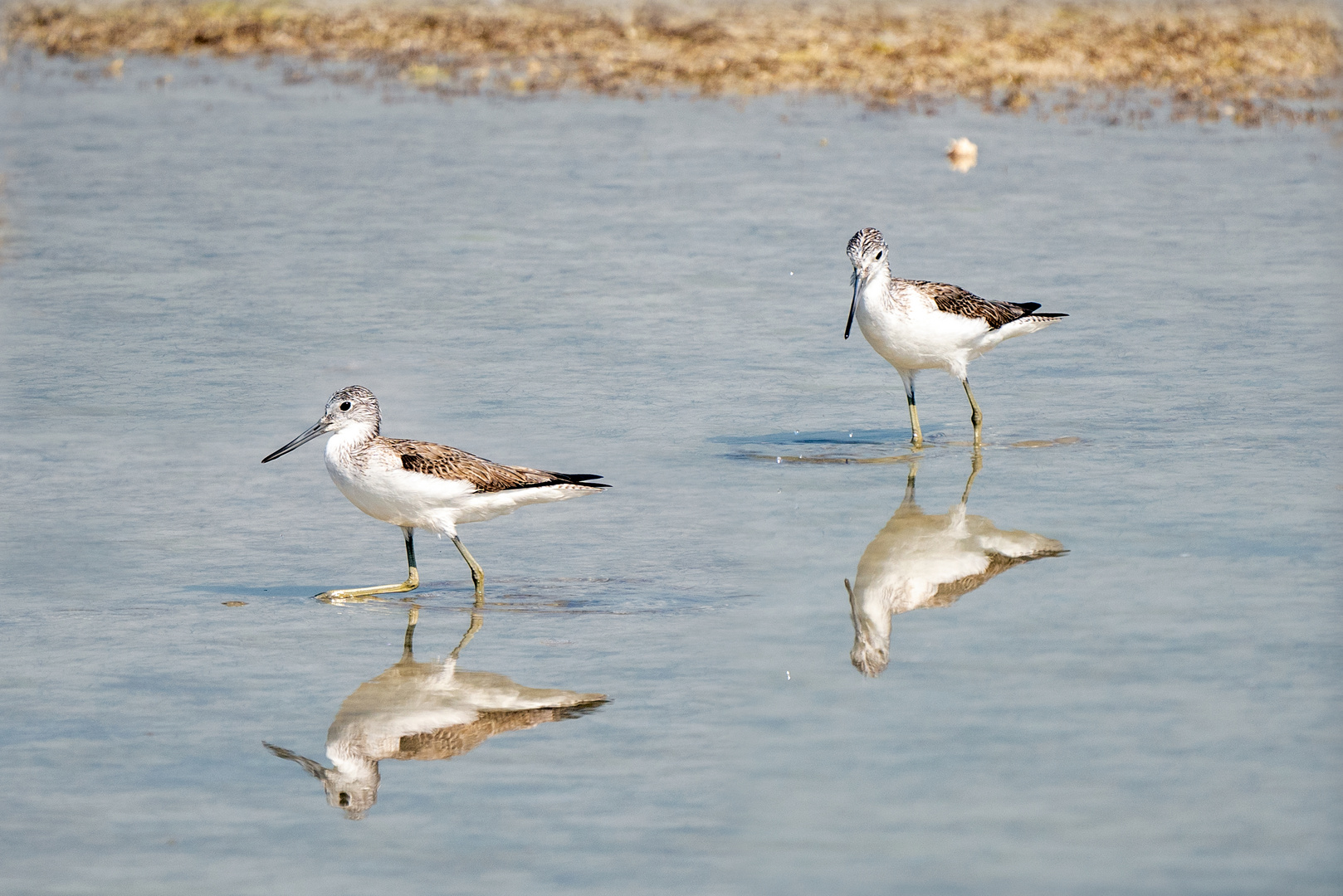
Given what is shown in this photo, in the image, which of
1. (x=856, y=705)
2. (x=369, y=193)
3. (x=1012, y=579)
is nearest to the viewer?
(x=856, y=705)

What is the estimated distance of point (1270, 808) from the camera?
607cm

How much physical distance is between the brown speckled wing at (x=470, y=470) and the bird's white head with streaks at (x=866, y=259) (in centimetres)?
338

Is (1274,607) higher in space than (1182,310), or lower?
lower

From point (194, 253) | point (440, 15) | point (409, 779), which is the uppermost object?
point (440, 15)

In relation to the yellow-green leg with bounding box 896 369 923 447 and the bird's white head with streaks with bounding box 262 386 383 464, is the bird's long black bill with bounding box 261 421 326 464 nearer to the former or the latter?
the bird's white head with streaks with bounding box 262 386 383 464

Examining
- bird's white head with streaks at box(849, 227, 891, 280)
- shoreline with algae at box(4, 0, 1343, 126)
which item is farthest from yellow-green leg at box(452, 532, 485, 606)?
shoreline with algae at box(4, 0, 1343, 126)

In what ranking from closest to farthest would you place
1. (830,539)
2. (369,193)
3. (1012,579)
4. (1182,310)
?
(1012,579)
(830,539)
(1182,310)
(369,193)

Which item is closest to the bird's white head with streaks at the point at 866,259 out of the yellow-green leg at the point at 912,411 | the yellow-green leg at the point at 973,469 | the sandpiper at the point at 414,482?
the yellow-green leg at the point at 912,411

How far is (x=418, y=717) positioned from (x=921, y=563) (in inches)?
119

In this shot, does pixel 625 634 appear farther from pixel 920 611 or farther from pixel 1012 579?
pixel 1012 579

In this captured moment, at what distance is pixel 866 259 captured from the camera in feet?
37.9

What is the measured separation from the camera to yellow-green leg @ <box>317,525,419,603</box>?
865 centimetres

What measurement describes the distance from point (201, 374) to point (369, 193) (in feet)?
25.4

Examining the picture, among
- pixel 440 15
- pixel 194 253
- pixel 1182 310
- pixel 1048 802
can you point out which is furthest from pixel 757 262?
pixel 440 15
